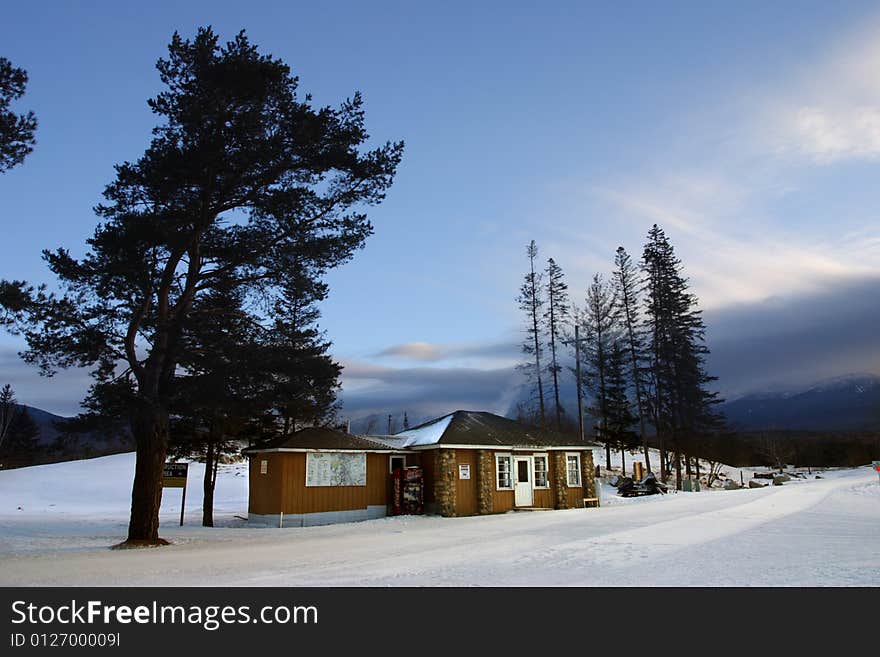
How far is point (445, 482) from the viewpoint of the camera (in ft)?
70.1

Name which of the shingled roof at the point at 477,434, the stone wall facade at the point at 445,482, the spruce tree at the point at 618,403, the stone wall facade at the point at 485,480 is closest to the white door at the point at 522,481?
the shingled roof at the point at 477,434

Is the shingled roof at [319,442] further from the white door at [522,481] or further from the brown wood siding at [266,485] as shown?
the white door at [522,481]

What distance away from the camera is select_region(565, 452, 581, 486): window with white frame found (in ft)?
80.1

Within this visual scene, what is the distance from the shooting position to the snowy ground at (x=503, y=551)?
8.45 meters

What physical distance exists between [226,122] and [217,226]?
2.68m

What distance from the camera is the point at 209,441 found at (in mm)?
21984

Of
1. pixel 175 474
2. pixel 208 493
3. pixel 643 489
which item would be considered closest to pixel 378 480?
pixel 208 493

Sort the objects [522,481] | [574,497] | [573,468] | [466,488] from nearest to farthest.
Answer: [466,488] → [522,481] → [574,497] → [573,468]

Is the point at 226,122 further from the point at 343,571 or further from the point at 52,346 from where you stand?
the point at 343,571

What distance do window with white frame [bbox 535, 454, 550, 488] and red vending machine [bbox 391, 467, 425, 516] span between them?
15.7ft

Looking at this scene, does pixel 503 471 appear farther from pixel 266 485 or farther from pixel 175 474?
pixel 175 474

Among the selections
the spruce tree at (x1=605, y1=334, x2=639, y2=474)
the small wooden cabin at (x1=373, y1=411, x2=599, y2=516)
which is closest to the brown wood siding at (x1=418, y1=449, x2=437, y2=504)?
the small wooden cabin at (x1=373, y1=411, x2=599, y2=516)

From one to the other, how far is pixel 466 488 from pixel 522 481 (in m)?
2.72
